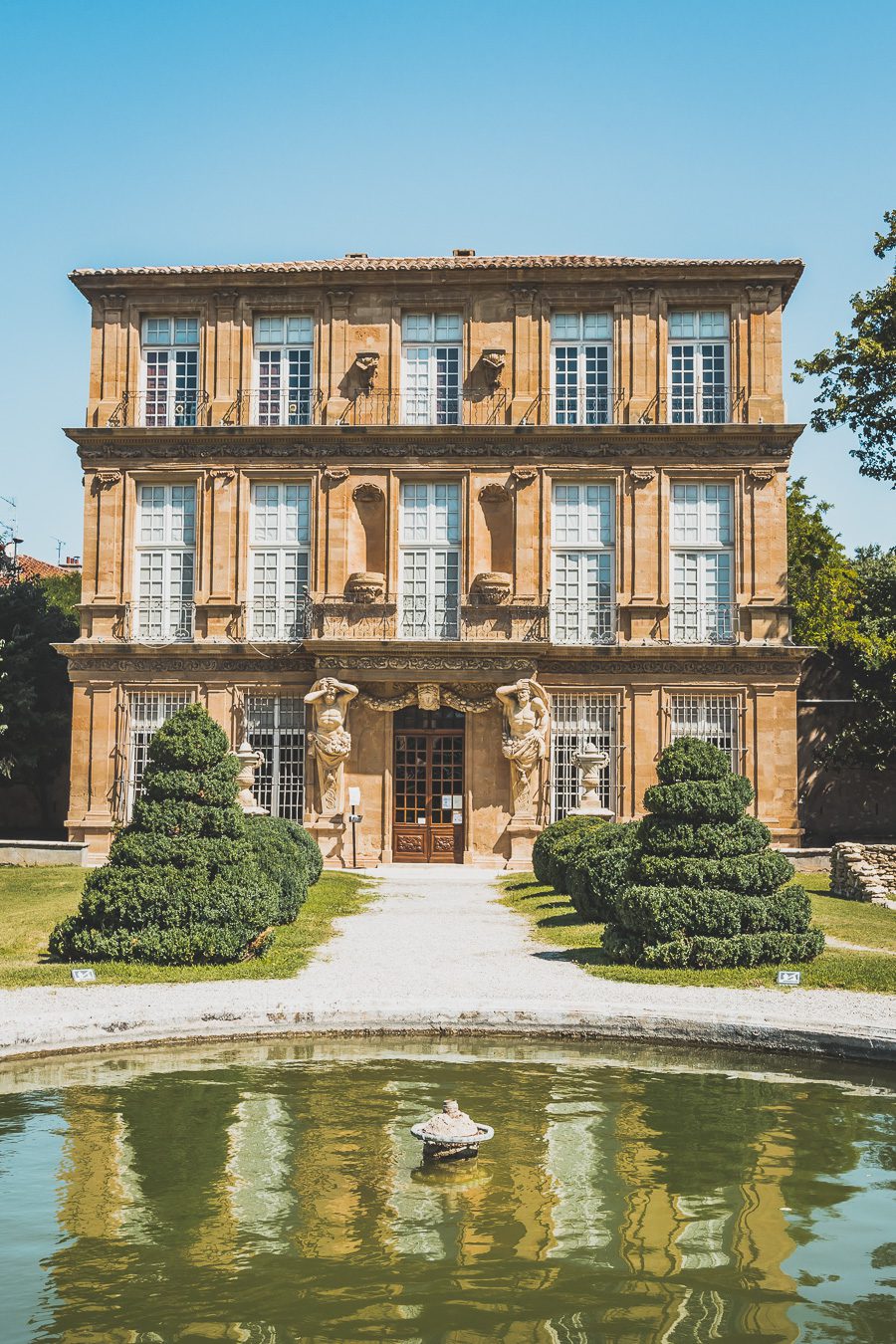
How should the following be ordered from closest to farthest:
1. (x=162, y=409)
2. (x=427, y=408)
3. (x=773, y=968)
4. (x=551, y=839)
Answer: (x=773, y=968) → (x=551, y=839) → (x=427, y=408) → (x=162, y=409)

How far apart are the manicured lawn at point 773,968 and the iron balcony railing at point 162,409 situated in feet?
48.7

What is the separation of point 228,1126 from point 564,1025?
3451 millimetres

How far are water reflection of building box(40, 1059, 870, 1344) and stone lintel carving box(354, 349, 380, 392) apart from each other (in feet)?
81.6

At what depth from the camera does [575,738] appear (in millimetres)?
32156

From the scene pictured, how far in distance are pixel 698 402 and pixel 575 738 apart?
880 cm

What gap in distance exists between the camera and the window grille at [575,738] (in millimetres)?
32062

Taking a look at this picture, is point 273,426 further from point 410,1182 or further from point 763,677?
point 410,1182

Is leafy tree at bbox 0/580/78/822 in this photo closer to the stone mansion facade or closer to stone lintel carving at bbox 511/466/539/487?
→ the stone mansion facade

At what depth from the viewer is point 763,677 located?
104ft

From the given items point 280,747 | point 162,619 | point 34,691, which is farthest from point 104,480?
point 280,747

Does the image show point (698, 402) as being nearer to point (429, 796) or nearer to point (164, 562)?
point (429, 796)

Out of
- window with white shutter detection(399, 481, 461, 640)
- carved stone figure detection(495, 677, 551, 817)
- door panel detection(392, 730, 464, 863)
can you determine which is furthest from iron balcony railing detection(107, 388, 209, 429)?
carved stone figure detection(495, 677, 551, 817)

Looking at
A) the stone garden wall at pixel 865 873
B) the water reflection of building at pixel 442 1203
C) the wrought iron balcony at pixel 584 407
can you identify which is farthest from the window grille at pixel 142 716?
the water reflection of building at pixel 442 1203

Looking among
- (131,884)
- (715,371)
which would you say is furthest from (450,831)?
(131,884)
